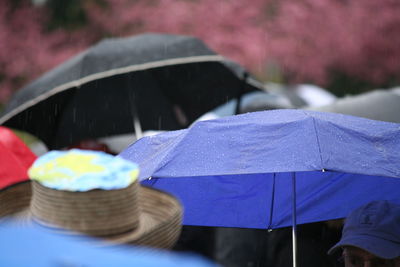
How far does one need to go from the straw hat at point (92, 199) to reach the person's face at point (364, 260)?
55.1 inches

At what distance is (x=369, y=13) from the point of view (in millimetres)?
17984

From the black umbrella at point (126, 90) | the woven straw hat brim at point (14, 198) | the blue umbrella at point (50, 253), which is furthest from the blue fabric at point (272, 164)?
the black umbrella at point (126, 90)

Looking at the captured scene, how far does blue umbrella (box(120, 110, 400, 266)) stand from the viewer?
11.0 feet

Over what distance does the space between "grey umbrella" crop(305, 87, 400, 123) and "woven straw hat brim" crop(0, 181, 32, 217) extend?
159 inches

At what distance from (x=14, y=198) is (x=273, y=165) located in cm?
117

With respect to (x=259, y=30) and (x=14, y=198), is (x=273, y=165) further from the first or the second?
(x=259, y=30)

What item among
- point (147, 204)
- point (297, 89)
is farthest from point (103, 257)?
point (297, 89)

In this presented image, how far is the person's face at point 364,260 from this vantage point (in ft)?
11.8

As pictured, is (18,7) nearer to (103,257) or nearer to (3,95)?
(3,95)

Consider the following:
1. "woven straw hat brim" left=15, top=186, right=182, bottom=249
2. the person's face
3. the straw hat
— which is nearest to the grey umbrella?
the person's face

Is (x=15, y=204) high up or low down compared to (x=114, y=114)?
down

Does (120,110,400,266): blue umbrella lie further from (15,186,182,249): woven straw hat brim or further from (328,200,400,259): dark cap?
(15,186,182,249): woven straw hat brim

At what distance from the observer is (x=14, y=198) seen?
2.81 metres

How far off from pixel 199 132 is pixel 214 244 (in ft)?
9.81
